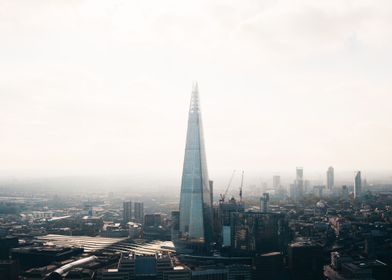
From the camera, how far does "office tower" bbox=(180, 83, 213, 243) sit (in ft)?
225

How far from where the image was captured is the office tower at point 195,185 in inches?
2704

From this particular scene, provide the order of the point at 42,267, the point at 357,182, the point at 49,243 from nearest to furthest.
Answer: the point at 42,267 < the point at 49,243 < the point at 357,182

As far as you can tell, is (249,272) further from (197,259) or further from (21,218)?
(21,218)

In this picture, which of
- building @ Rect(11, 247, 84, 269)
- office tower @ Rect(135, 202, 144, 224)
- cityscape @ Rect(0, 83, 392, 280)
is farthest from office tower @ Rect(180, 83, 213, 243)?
office tower @ Rect(135, 202, 144, 224)

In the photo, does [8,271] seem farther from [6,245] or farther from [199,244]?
[199,244]

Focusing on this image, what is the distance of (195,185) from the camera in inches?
2704

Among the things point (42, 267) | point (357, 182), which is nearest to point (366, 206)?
point (357, 182)

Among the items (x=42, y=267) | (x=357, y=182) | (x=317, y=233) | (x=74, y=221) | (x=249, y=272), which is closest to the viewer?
(x=249, y=272)

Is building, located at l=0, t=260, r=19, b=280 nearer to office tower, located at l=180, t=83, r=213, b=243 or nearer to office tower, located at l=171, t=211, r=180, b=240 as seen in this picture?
office tower, located at l=180, t=83, r=213, b=243

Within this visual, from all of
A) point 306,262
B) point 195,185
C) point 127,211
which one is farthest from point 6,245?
point 127,211

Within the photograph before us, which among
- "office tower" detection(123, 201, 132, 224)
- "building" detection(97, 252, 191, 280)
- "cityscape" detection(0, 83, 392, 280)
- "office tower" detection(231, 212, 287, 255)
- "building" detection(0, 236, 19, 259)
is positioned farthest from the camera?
"office tower" detection(123, 201, 132, 224)

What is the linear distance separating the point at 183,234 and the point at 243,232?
8483 millimetres

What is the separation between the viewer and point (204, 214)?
2731 inches

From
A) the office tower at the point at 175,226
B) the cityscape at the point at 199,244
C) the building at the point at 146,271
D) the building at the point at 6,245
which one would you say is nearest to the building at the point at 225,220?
the cityscape at the point at 199,244
